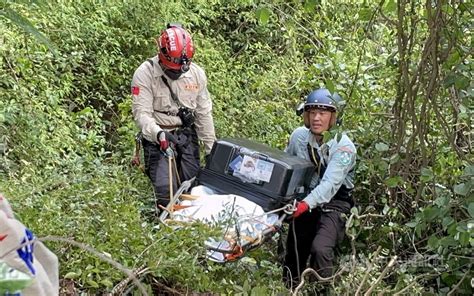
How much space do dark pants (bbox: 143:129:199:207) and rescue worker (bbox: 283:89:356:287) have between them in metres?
1.05

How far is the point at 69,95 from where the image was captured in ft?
28.3

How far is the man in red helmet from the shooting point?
6.15m

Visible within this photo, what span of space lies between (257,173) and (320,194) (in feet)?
1.48

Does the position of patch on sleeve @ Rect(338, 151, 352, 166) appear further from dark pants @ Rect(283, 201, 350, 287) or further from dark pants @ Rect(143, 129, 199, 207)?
dark pants @ Rect(143, 129, 199, 207)

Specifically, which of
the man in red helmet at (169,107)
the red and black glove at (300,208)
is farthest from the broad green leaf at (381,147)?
the man in red helmet at (169,107)

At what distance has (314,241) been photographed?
17.5 ft

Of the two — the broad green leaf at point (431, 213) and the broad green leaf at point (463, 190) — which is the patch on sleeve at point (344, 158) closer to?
the broad green leaf at point (431, 213)

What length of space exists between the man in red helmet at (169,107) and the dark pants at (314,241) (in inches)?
41.7

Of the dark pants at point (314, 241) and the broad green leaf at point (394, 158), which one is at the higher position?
the broad green leaf at point (394, 158)

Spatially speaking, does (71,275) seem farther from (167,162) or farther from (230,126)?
(230,126)

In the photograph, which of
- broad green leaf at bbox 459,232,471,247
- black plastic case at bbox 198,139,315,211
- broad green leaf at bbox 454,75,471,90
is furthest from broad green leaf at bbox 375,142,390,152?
broad green leaf at bbox 459,232,471,247

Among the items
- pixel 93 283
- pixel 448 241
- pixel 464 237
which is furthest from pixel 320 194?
pixel 93 283

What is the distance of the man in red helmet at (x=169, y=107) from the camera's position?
615cm

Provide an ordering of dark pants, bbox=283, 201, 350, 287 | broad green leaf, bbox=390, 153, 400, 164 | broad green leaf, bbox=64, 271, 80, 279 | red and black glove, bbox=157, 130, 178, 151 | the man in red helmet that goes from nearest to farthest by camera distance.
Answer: broad green leaf, bbox=64, 271, 80, 279 → broad green leaf, bbox=390, 153, 400, 164 → dark pants, bbox=283, 201, 350, 287 → red and black glove, bbox=157, 130, 178, 151 → the man in red helmet
